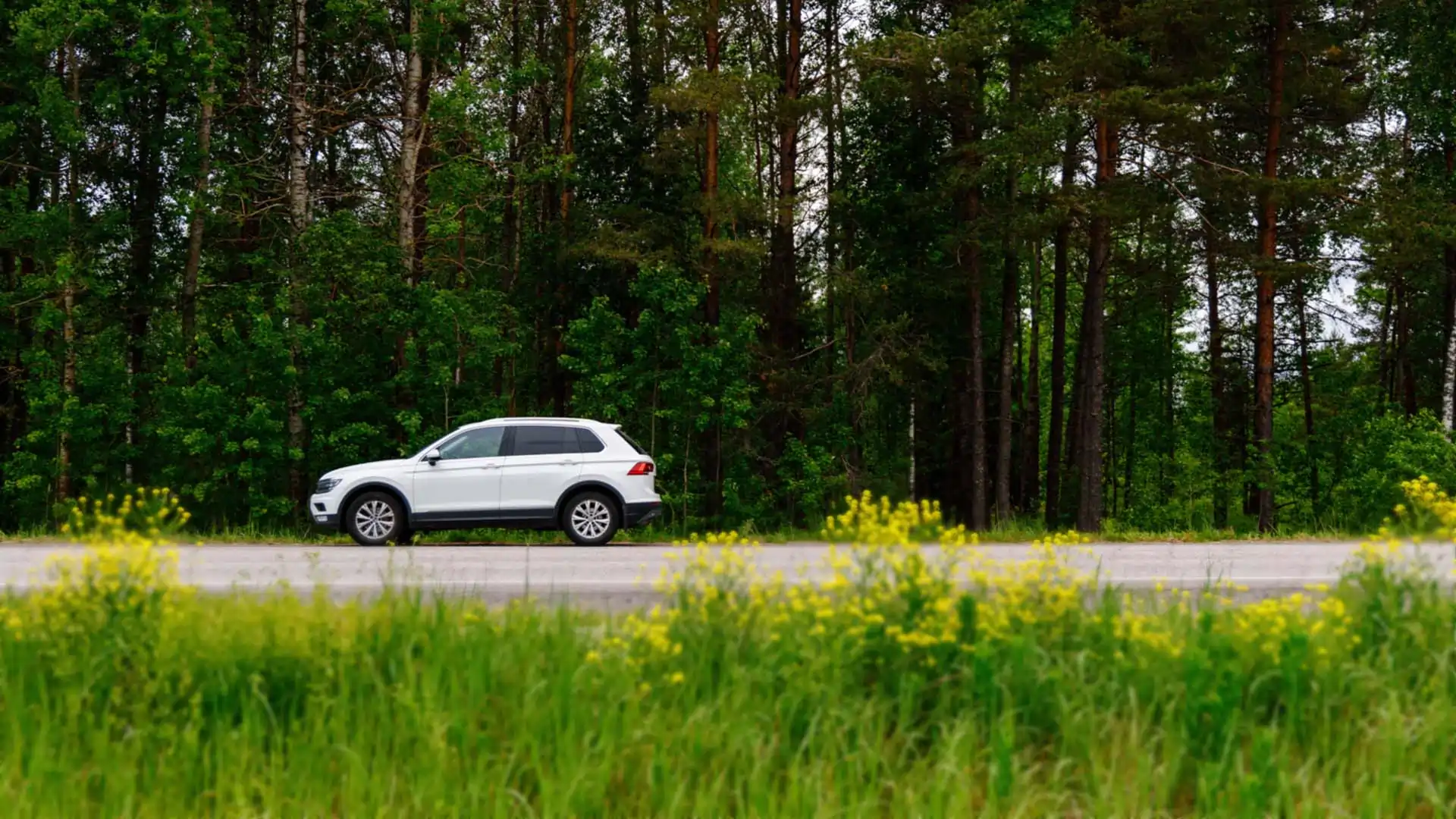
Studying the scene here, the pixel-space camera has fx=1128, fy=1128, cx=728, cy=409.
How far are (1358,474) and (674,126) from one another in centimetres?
1653

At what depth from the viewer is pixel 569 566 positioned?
10.4 m

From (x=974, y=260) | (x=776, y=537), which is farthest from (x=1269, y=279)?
(x=776, y=537)

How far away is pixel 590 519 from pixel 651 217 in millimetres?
10637

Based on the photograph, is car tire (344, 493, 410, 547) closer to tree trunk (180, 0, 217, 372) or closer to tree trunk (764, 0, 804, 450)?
tree trunk (180, 0, 217, 372)

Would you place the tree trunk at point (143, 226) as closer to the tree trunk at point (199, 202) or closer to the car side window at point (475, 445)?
the tree trunk at point (199, 202)

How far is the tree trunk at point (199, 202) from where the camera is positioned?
22.0 m

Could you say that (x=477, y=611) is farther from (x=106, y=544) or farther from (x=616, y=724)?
(x=106, y=544)

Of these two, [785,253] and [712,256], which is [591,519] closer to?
[712,256]

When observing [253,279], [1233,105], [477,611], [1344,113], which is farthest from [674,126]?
[477,611]

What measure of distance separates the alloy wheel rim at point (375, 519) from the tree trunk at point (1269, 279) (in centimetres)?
1705

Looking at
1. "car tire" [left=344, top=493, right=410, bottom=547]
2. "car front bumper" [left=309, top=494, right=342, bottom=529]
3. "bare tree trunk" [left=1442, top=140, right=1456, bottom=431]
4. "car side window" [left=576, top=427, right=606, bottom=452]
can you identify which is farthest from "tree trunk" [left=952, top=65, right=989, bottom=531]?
"car front bumper" [left=309, top=494, right=342, bottom=529]

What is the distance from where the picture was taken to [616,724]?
455 cm

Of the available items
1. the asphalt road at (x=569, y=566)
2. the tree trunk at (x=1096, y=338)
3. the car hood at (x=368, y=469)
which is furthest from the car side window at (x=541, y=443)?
the tree trunk at (x=1096, y=338)

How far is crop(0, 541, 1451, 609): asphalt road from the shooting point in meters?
7.61
